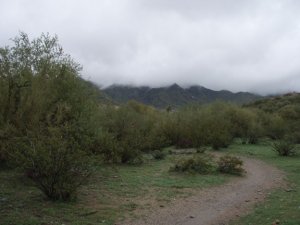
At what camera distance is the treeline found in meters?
12.0

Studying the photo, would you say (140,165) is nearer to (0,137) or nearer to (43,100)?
(43,100)

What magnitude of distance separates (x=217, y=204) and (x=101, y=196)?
387 centimetres

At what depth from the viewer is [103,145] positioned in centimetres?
2195

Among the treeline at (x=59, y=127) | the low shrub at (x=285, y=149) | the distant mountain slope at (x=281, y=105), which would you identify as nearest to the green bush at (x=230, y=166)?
the treeline at (x=59, y=127)

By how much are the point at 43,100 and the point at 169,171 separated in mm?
7107

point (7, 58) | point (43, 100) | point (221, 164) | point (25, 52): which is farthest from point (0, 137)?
point (221, 164)


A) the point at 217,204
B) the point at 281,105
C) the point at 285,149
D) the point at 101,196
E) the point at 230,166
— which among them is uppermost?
the point at 281,105

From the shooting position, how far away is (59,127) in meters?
15.2

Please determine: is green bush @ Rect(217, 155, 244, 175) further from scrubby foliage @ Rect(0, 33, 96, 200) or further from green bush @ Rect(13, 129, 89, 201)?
green bush @ Rect(13, 129, 89, 201)

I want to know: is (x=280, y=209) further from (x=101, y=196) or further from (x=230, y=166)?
(x=230, y=166)

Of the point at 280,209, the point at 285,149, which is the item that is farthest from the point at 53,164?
the point at 285,149

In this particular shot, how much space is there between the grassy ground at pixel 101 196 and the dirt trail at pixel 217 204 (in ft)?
2.02

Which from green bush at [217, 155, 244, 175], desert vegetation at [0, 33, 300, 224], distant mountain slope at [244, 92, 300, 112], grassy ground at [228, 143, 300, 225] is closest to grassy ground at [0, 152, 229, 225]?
desert vegetation at [0, 33, 300, 224]

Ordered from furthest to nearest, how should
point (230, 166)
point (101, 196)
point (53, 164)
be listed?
point (230, 166)
point (101, 196)
point (53, 164)
